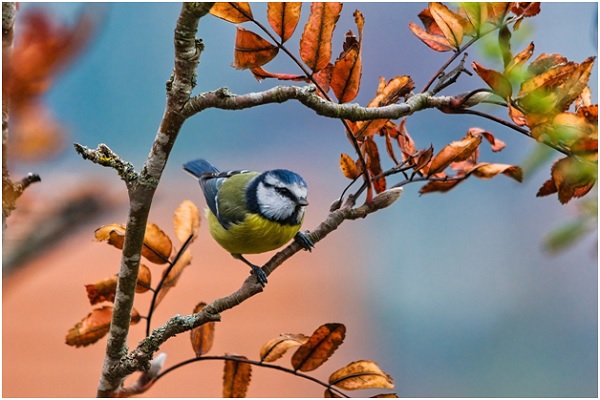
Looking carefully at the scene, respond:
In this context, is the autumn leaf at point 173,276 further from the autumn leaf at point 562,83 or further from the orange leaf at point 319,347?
the autumn leaf at point 562,83

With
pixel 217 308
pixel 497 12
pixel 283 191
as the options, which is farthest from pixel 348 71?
pixel 283 191

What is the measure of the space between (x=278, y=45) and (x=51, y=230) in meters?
0.36

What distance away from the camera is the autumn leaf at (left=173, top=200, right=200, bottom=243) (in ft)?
2.52

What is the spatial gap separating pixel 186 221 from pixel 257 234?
40 centimetres

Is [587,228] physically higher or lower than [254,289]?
lower

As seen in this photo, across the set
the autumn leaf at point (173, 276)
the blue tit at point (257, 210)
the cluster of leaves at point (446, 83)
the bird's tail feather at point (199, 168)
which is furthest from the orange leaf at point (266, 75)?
the bird's tail feather at point (199, 168)

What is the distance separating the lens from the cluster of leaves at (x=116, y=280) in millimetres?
727

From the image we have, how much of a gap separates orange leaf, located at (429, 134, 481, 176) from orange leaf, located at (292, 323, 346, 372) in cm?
19

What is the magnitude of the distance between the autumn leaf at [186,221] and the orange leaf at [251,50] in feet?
0.70

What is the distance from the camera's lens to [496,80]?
562 mm

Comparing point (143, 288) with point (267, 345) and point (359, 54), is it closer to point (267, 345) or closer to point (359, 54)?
point (267, 345)

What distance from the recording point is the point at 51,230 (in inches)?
14.0

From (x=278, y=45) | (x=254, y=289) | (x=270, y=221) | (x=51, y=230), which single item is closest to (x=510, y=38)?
(x=278, y=45)

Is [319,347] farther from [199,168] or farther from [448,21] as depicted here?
[199,168]
